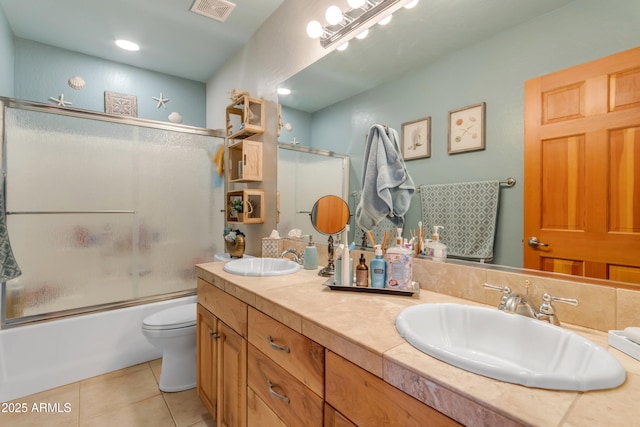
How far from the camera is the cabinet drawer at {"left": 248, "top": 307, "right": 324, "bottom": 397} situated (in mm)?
785

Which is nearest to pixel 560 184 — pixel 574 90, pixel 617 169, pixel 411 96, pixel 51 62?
pixel 617 169

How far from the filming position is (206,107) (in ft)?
10.4

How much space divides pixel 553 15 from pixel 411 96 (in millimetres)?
487

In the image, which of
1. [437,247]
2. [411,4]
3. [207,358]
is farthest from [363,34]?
[207,358]

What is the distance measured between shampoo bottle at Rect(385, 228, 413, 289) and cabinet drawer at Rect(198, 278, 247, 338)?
0.57 metres

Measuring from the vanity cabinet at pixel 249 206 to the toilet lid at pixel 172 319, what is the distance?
0.70 m

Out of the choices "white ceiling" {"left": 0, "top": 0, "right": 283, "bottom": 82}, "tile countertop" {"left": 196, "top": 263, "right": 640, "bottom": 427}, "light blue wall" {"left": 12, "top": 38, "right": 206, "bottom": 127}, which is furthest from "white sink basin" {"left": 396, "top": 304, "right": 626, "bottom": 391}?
"light blue wall" {"left": 12, "top": 38, "right": 206, "bottom": 127}

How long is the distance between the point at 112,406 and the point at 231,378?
3.30ft

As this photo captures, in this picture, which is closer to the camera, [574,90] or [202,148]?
[574,90]

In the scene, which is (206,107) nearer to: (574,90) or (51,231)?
(51,231)

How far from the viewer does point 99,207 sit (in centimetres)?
214

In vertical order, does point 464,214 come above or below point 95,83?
below

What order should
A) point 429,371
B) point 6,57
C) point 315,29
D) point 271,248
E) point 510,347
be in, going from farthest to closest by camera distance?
point 6,57, point 271,248, point 315,29, point 510,347, point 429,371

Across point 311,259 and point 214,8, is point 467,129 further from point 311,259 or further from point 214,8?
point 214,8
